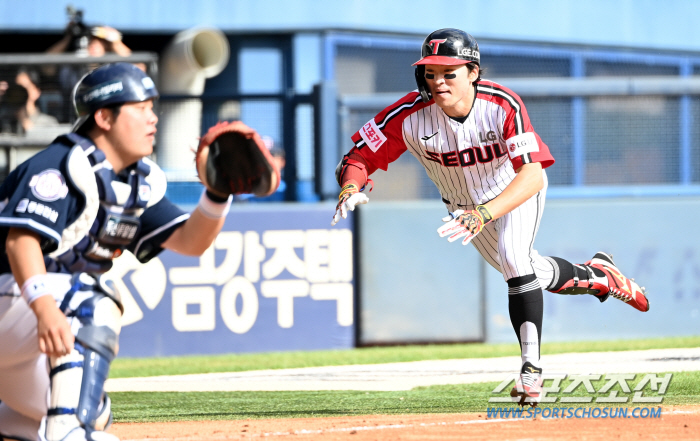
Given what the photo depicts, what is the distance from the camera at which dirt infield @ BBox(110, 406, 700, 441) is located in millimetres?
4160

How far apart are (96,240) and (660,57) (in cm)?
1054

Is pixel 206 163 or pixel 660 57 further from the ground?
pixel 660 57

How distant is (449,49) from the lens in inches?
198

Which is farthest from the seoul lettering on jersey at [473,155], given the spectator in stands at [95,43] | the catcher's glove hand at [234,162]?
the spectator in stands at [95,43]

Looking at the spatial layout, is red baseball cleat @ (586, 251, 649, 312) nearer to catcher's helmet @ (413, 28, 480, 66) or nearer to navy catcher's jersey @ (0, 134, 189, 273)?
catcher's helmet @ (413, 28, 480, 66)

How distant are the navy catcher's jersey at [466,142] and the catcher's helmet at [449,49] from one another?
0.86 feet

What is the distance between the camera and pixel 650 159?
941 cm

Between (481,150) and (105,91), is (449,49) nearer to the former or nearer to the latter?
(481,150)

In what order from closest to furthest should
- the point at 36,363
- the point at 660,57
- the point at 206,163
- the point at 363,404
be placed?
the point at 36,363 < the point at 206,163 < the point at 363,404 < the point at 660,57

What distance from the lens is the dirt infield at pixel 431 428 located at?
13.6ft

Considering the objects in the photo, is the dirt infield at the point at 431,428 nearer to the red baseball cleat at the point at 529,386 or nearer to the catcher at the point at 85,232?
the red baseball cleat at the point at 529,386

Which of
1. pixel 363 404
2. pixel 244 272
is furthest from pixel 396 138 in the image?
pixel 244 272

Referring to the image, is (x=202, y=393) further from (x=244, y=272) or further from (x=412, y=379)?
(x=244, y=272)

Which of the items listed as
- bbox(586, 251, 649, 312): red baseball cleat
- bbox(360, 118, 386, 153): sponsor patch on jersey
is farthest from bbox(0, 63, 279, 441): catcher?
bbox(586, 251, 649, 312): red baseball cleat
